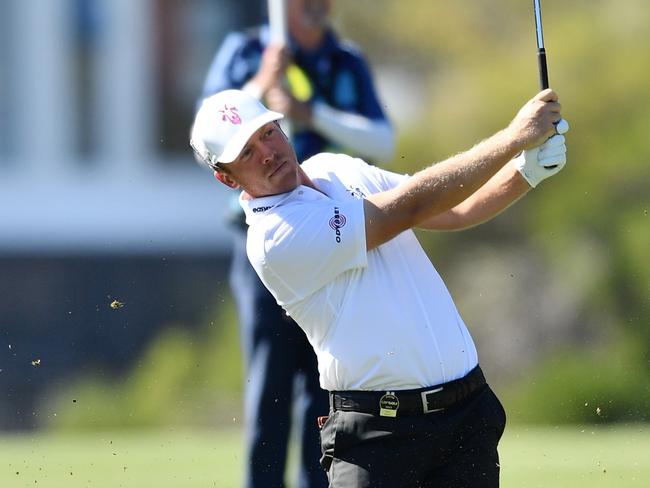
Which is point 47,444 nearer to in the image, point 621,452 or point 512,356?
point 621,452

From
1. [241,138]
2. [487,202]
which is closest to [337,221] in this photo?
[241,138]

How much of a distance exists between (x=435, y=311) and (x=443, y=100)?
1050cm

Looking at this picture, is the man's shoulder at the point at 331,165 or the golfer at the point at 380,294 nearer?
the golfer at the point at 380,294

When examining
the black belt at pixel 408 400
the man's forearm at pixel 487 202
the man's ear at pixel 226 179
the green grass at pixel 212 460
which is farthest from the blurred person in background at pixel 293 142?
the black belt at pixel 408 400

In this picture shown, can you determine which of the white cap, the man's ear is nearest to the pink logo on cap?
the white cap

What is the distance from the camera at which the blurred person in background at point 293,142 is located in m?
6.31

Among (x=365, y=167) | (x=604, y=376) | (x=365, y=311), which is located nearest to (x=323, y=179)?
(x=365, y=167)

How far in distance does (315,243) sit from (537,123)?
74cm

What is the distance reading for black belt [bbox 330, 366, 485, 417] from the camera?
4.59 meters

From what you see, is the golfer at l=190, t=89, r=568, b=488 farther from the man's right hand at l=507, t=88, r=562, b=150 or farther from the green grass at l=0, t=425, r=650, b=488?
the green grass at l=0, t=425, r=650, b=488

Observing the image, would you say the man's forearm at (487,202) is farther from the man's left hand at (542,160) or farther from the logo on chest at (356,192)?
the logo on chest at (356,192)

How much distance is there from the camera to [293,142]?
670cm

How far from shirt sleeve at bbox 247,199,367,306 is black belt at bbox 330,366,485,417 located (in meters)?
0.36

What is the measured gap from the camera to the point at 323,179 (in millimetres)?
4848
